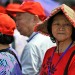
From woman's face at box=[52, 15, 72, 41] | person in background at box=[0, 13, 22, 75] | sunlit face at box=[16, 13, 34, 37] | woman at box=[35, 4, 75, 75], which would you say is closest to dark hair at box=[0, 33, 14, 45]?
person in background at box=[0, 13, 22, 75]

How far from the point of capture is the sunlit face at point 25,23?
569cm

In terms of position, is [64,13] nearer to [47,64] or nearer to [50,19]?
[50,19]

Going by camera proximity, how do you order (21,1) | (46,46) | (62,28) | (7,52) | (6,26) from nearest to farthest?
1. (62,28)
2. (7,52)
3. (6,26)
4. (46,46)
5. (21,1)

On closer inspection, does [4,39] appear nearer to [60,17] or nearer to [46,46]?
[60,17]

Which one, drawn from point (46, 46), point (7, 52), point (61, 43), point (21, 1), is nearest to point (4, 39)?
point (7, 52)

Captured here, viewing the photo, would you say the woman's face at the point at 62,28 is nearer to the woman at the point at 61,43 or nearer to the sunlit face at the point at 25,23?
the woman at the point at 61,43

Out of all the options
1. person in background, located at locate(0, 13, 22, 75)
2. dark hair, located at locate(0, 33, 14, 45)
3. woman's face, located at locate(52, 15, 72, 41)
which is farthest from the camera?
dark hair, located at locate(0, 33, 14, 45)

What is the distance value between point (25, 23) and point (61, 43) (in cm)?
196

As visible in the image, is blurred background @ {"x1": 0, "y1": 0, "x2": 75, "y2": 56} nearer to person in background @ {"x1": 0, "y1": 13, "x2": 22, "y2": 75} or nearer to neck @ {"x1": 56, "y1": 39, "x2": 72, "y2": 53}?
person in background @ {"x1": 0, "y1": 13, "x2": 22, "y2": 75}

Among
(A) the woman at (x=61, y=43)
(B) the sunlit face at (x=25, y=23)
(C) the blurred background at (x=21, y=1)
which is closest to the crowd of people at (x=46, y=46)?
(A) the woman at (x=61, y=43)

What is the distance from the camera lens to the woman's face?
376 centimetres

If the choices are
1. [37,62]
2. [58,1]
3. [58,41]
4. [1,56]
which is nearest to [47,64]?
[58,41]

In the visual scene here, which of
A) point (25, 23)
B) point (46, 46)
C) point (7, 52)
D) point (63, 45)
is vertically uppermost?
point (63, 45)

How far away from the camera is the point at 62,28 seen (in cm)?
376
